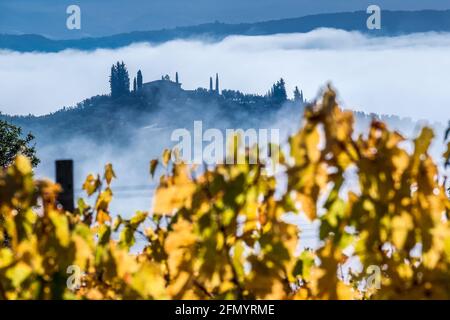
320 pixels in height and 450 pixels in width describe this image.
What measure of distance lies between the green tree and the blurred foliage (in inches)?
2296

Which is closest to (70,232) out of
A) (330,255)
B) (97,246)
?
(97,246)

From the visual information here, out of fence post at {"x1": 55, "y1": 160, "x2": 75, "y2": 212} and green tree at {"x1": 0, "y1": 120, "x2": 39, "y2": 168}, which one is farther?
green tree at {"x1": 0, "y1": 120, "x2": 39, "y2": 168}

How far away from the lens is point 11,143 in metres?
61.0

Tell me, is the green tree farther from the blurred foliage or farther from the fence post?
the blurred foliage

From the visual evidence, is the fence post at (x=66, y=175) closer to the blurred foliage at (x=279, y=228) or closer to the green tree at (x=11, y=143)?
the blurred foliage at (x=279, y=228)

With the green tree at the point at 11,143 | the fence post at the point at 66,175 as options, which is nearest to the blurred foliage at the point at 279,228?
the fence post at the point at 66,175

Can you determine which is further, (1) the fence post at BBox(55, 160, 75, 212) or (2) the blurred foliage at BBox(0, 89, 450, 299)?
(1) the fence post at BBox(55, 160, 75, 212)

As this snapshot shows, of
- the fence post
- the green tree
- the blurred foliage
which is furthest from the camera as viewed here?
the green tree

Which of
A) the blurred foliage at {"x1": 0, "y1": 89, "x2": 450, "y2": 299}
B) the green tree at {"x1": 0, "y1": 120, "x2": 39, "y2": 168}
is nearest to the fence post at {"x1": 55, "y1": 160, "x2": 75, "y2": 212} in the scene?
the blurred foliage at {"x1": 0, "y1": 89, "x2": 450, "y2": 299}

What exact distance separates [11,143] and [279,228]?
6161 cm

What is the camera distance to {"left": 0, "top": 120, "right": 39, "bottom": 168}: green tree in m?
59.5

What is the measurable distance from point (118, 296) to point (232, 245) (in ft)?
1.75

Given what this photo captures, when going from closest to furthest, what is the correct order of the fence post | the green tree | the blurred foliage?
1. the blurred foliage
2. the fence post
3. the green tree
